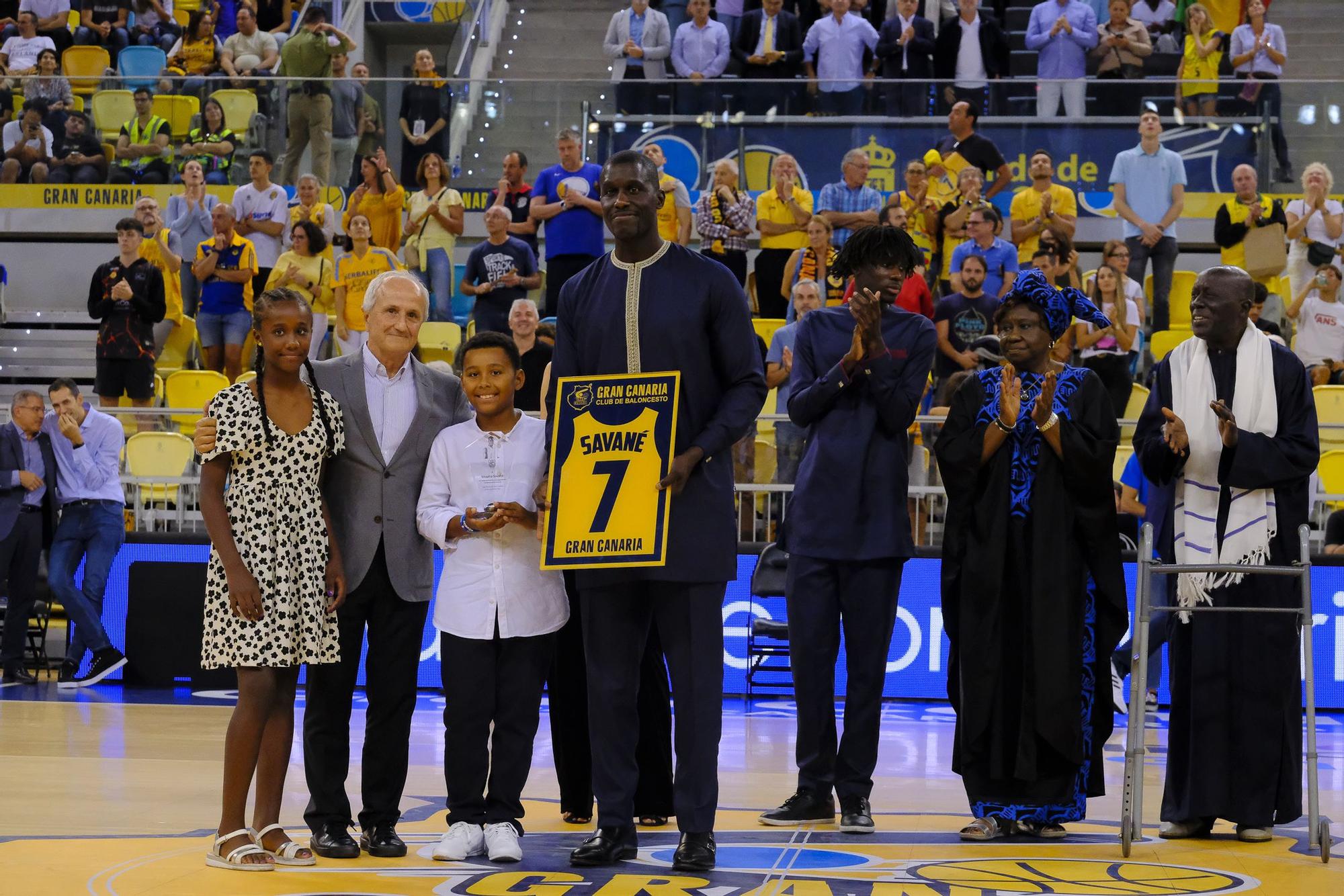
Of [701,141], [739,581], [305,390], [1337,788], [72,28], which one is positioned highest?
[72,28]

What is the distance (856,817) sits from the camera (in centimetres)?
575

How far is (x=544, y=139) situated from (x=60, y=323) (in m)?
6.23

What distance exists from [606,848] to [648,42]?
12.6 metres

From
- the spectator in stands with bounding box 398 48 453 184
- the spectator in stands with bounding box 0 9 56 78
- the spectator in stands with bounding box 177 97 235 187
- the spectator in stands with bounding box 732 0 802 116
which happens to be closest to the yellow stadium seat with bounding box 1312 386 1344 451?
the spectator in stands with bounding box 732 0 802 116

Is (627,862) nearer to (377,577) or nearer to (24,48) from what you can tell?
(377,577)

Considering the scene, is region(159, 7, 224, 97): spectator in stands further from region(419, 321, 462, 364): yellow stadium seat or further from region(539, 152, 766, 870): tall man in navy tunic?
region(539, 152, 766, 870): tall man in navy tunic

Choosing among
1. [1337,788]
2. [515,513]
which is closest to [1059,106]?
[1337,788]

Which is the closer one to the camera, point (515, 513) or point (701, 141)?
point (515, 513)

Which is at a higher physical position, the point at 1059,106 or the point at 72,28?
the point at 72,28

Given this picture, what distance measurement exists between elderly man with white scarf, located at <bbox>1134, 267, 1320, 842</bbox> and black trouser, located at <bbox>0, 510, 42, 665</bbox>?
316 inches

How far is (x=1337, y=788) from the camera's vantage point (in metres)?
7.27

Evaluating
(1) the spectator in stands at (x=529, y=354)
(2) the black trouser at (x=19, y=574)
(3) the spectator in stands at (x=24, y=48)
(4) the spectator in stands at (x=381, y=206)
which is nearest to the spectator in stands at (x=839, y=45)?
(4) the spectator in stands at (x=381, y=206)

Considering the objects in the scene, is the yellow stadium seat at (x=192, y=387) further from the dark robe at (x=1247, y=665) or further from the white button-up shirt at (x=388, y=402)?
the dark robe at (x=1247, y=665)

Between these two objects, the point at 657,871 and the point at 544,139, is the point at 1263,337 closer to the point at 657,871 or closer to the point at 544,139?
the point at 657,871
